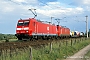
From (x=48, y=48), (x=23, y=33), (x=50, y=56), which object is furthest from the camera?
(x=23, y=33)

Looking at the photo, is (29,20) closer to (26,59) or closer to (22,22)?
(22,22)

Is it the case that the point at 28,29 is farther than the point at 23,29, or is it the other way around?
the point at 23,29

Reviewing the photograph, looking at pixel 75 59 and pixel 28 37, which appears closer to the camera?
pixel 75 59

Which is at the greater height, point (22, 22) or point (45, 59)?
point (22, 22)

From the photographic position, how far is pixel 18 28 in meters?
34.0

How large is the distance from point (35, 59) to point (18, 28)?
2053 cm

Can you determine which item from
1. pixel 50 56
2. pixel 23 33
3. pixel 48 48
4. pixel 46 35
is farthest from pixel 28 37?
pixel 50 56

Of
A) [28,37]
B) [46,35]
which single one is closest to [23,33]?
[28,37]

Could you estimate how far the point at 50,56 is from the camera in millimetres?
15844

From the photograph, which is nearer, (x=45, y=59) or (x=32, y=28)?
(x=45, y=59)

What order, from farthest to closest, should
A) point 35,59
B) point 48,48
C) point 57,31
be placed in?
1. point 57,31
2. point 48,48
3. point 35,59

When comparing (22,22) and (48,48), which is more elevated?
(22,22)

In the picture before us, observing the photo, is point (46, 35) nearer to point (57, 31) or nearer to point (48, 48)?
point (57, 31)

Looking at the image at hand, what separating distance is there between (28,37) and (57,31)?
71.0 feet
